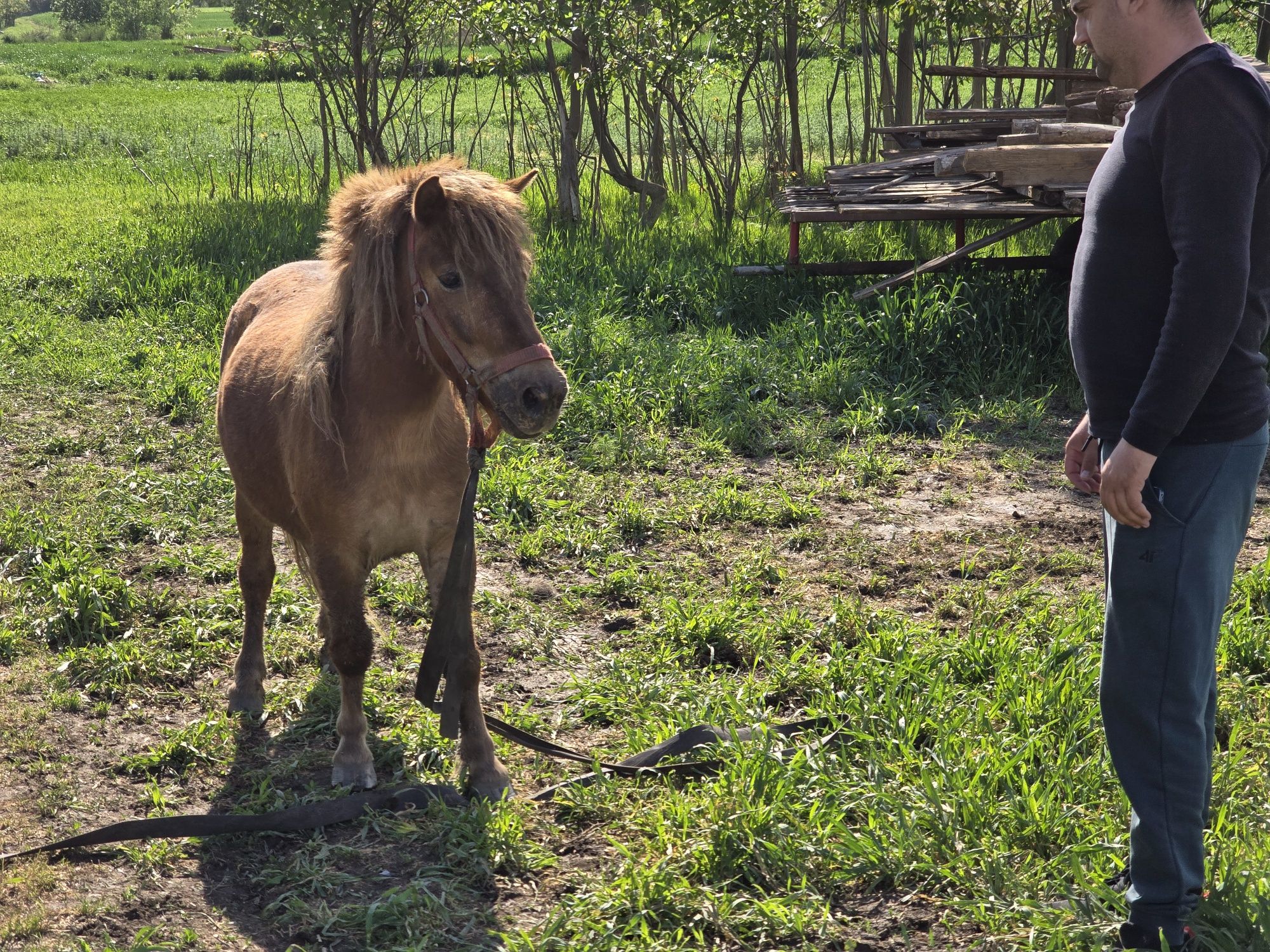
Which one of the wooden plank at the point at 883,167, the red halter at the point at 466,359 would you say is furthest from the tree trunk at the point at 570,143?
the red halter at the point at 466,359

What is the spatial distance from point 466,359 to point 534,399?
259mm

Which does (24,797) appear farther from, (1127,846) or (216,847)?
(1127,846)

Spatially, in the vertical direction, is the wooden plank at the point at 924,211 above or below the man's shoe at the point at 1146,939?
above

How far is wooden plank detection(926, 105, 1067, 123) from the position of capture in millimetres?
8891

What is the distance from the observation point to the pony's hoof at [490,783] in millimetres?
3439

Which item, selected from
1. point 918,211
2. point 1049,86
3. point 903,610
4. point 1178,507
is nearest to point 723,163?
point 1049,86

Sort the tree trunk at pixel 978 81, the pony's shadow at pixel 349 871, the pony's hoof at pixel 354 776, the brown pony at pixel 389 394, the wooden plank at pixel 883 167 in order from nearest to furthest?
the pony's shadow at pixel 349 871, the brown pony at pixel 389 394, the pony's hoof at pixel 354 776, the wooden plank at pixel 883 167, the tree trunk at pixel 978 81

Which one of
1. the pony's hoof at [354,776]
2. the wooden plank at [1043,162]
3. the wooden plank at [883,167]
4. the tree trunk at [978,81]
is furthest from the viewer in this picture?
the tree trunk at [978,81]

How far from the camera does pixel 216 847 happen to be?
324 cm

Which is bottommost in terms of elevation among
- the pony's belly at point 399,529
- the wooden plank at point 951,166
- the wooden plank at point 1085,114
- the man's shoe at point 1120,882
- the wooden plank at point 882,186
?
the man's shoe at point 1120,882

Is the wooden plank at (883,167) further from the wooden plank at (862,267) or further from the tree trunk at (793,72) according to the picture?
the tree trunk at (793,72)

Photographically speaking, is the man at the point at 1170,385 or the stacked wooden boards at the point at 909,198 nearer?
the man at the point at 1170,385

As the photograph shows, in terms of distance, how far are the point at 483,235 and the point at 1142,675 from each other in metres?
1.99

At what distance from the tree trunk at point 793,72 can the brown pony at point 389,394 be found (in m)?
7.85
